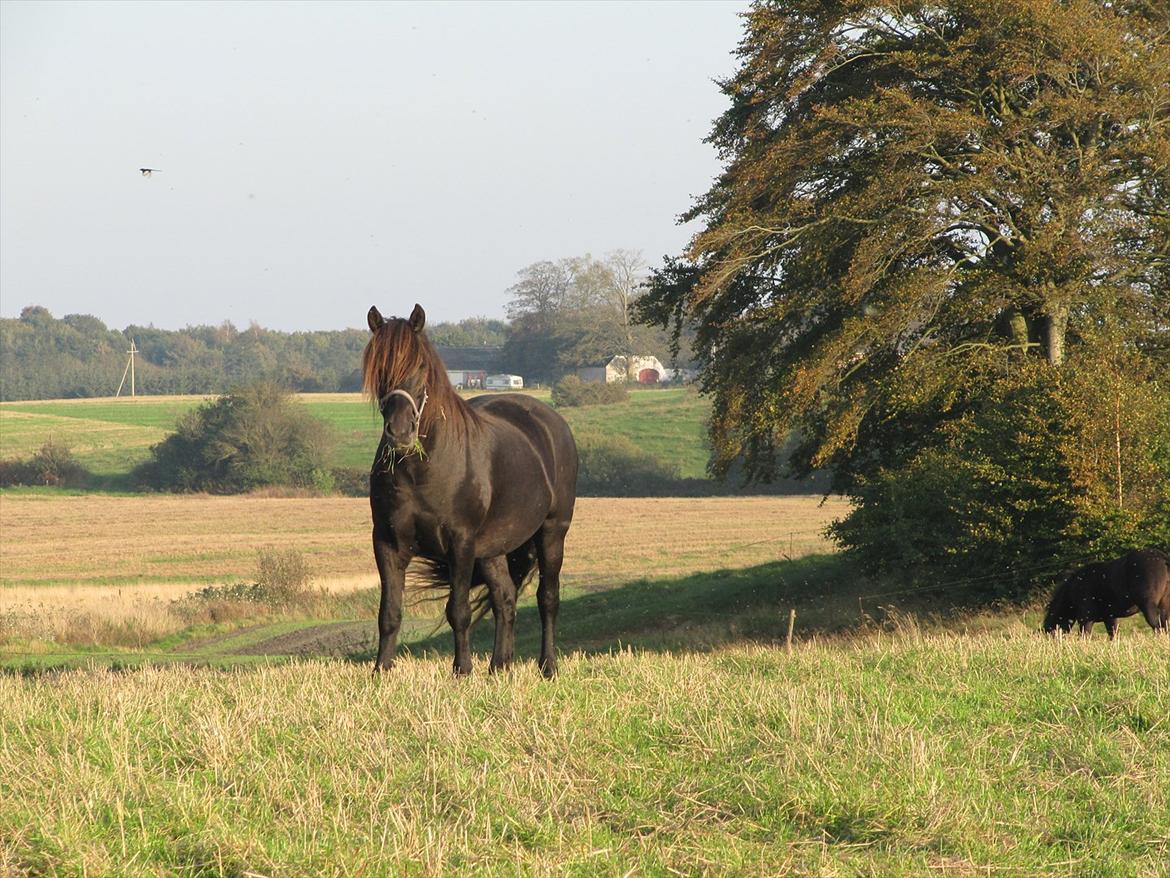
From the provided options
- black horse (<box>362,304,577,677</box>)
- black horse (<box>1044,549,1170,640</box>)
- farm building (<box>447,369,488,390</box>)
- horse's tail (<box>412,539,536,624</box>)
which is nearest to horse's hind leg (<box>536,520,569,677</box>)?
horse's tail (<box>412,539,536,624</box>)

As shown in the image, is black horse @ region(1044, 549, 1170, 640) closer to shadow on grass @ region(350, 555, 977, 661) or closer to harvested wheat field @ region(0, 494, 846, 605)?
shadow on grass @ region(350, 555, 977, 661)

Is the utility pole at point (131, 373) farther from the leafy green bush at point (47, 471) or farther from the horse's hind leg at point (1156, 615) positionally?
the horse's hind leg at point (1156, 615)

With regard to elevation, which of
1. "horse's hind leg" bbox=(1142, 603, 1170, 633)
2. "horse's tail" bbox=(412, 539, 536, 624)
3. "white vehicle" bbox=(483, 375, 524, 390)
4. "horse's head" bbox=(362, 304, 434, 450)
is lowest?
"horse's hind leg" bbox=(1142, 603, 1170, 633)

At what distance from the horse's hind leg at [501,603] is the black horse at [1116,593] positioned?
7454 mm

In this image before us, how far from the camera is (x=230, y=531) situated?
59969mm

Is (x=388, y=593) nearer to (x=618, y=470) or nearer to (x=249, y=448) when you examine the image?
(x=618, y=470)

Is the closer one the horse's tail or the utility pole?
the horse's tail

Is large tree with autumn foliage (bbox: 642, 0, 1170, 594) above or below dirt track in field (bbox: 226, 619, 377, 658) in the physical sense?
above

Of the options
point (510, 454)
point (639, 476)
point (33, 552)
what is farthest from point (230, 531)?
point (510, 454)

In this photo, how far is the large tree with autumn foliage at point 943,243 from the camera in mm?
23578

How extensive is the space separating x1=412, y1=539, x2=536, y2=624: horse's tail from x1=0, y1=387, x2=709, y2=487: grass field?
66238mm

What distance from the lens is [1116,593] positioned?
15.1 metres

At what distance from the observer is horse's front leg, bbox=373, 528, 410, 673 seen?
9266mm

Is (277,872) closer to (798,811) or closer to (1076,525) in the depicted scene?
(798,811)
